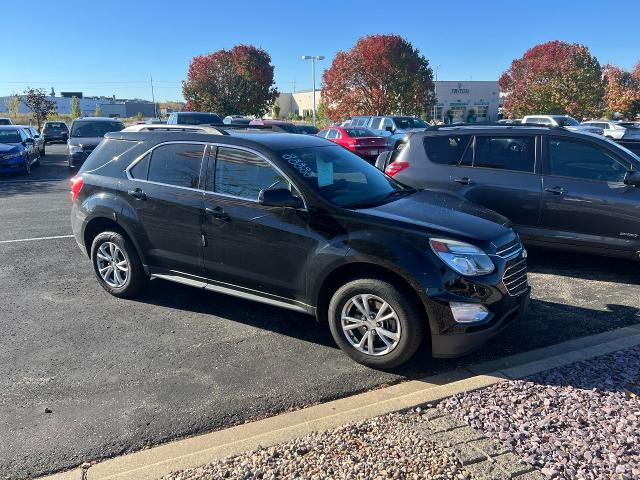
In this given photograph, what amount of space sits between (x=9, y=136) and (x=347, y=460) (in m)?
19.0

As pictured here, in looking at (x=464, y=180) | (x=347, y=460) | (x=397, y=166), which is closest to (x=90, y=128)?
(x=397, y=166)

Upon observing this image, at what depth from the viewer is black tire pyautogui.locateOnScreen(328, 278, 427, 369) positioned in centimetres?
381

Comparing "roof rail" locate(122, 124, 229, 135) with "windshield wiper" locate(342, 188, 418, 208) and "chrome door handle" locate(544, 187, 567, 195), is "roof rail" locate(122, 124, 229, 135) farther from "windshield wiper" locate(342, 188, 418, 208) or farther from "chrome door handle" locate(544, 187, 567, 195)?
"chrome door handle" locate(544, 187, 567, 195)

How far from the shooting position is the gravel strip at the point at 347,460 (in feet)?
8.89

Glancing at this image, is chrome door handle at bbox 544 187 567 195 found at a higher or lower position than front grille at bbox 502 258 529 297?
higher

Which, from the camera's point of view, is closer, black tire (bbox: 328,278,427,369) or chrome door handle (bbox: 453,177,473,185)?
black tire (bbox: 328,278,427,369)

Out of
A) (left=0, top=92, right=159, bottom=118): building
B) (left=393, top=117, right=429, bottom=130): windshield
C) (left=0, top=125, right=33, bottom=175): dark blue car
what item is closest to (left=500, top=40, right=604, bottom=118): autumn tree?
(left=393, top=117, right=429, bottom=130): windshield

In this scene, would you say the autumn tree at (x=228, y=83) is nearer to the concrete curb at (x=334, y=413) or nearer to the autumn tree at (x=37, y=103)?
the autumn tree at (x=37, y=103)

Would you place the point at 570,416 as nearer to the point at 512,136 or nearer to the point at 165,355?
the point at 165,355

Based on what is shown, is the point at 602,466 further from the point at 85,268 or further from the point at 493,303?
the point at 85,268

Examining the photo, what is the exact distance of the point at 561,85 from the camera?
A: 40938 millimetres

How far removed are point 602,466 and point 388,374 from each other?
5.17 ft

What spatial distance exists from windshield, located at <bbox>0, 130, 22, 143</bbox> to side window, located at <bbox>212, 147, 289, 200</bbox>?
16.1m

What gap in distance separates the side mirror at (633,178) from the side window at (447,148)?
186cm
